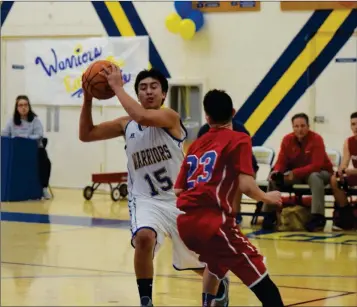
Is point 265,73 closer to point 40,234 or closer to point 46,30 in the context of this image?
point 46,30

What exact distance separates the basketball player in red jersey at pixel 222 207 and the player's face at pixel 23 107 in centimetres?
942

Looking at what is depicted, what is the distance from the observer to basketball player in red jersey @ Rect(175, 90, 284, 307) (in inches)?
190

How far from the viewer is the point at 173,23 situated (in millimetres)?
15219

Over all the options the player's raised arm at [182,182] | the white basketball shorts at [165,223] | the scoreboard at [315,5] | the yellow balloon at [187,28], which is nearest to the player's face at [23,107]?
the yellow balloon at [187,28]

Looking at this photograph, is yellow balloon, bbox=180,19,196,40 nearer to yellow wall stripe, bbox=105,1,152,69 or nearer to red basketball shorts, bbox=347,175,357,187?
yellow wall stripe, bbox=105,1,152,69

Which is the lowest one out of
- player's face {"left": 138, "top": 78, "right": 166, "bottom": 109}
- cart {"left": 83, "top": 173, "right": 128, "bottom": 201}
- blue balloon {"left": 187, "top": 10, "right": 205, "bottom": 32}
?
cart {"left": 83, "top": 173, "right": 128, "bottom": 201}

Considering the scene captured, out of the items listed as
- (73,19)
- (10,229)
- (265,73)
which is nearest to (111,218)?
(10,229)

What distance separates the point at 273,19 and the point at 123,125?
918 centimetres

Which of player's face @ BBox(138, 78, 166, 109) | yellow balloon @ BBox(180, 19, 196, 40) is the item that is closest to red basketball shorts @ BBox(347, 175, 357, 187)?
yellow balloon @ BBox(180, 19, 196, 40)

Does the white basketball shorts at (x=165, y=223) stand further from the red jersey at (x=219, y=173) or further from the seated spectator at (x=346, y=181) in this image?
the seated spectator at (x=346, y=181)

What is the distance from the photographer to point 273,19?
14.8m

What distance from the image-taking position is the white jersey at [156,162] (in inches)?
229

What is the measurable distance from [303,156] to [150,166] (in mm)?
5437

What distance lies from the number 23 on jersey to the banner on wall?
10.8 m
